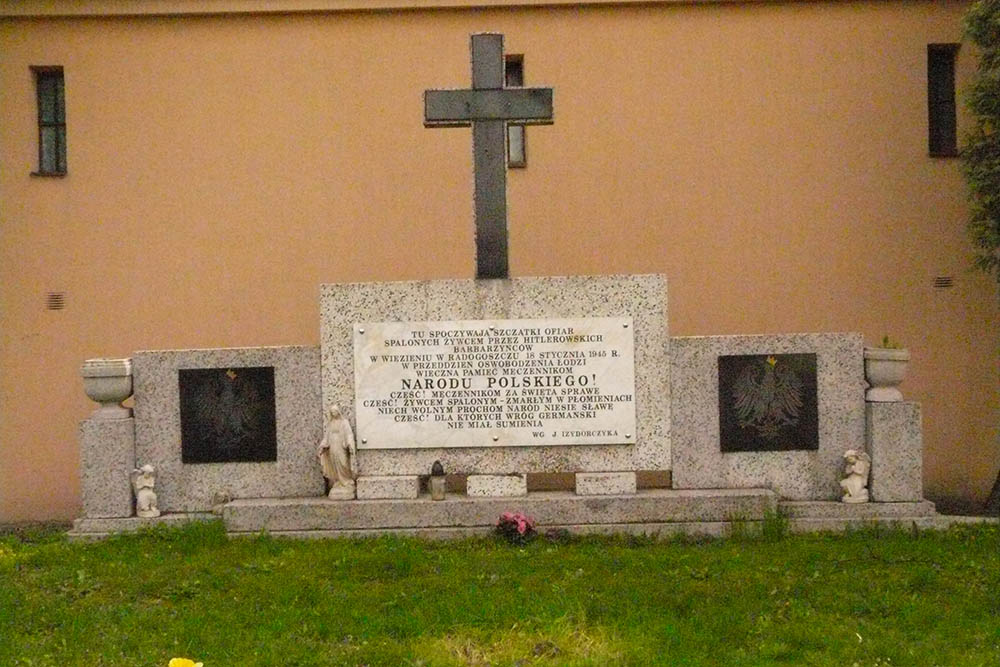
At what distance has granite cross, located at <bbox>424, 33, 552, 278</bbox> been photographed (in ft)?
29.5

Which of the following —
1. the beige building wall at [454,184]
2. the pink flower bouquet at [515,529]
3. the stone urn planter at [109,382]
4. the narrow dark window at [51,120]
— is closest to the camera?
the pink flower bouquet at [515,529]

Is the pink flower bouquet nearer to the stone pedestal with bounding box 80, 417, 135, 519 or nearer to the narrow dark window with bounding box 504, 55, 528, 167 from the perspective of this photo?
the stone pedestal with bounding box 80, 417, 135, 519

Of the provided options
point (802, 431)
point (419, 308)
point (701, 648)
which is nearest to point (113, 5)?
point (419, 308)

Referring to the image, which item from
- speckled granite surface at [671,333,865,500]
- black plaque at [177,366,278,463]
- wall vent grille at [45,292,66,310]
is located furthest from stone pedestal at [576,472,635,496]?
wall vent grille at [45,292,66,310]

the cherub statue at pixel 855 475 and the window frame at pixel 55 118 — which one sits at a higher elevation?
the window frame at pixel 55 118

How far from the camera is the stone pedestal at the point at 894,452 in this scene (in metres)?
8.88

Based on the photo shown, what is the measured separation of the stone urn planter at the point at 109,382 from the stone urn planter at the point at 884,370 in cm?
532

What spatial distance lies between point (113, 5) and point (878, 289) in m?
7.59

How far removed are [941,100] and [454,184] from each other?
4.70m

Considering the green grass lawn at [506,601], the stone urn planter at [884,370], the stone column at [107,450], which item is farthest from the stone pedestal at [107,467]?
the stone urn planter at [884,370]

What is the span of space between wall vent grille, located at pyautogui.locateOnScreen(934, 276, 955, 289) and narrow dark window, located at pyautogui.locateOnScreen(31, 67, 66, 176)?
8.29 meters

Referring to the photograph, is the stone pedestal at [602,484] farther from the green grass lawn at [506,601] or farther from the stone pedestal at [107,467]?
the stone pedestal at [107,467]

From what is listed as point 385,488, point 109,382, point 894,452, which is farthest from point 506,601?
point 109,382

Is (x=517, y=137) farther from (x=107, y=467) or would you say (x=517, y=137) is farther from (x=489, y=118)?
(x=107, y=467)
